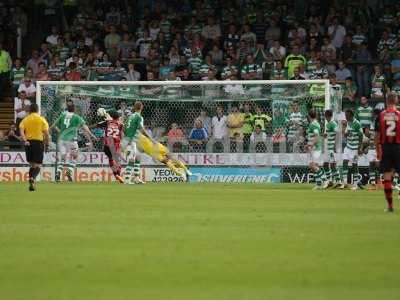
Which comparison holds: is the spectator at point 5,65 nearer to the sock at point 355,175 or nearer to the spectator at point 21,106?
the spectator at point 21,106

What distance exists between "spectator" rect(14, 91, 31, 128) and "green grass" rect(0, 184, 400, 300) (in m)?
13.5

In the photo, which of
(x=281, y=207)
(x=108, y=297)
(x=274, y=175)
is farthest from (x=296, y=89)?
(x=108, y=297)

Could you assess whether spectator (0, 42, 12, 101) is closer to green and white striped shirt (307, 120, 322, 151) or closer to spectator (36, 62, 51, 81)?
spectator (36, 62, 51, 81)

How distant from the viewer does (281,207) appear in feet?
70.0

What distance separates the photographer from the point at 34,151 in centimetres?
2803

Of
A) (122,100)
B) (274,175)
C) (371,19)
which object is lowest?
(274,175)

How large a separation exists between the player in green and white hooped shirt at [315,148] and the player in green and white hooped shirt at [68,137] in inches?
264

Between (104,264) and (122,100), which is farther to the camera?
(122,100)

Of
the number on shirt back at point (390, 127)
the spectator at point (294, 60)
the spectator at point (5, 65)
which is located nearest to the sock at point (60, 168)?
the spectator at point (5, 65)

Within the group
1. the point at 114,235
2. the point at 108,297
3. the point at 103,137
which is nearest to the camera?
the point at 108,297

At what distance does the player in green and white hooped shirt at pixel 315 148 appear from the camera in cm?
3027

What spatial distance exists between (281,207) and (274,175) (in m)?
13.4

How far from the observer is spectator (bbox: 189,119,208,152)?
34.8 metres

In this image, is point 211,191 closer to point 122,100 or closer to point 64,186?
point 64,186
